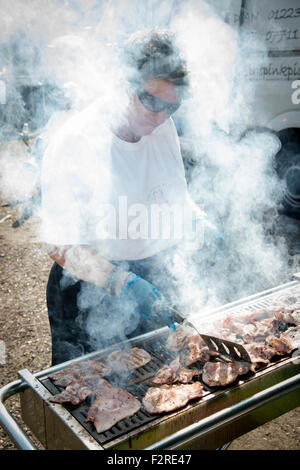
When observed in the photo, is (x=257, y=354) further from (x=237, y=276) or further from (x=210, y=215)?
(x=210, y=215)

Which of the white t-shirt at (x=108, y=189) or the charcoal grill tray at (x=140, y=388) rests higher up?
the white t-shirt at (x=108, y=189)

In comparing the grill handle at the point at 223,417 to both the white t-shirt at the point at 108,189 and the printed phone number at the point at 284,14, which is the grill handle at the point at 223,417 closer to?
the white t-shirt at the point at 108,189

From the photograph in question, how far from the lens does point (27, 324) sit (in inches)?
175

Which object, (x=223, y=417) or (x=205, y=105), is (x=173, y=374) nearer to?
(x=223, y=417)

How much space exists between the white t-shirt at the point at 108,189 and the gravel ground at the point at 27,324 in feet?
5.50

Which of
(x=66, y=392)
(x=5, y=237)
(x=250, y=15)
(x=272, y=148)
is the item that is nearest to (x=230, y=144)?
(x=272, y=148)

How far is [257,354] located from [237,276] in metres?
3.19

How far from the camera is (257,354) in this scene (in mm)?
2162

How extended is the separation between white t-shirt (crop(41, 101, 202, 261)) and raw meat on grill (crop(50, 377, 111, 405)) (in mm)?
736

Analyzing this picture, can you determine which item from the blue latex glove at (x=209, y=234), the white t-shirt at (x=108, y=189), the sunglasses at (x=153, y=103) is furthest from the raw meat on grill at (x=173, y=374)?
the sunglasses at (x=153, y=103)

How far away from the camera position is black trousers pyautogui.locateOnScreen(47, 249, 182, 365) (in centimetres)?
245

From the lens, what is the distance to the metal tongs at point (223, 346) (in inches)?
80.3

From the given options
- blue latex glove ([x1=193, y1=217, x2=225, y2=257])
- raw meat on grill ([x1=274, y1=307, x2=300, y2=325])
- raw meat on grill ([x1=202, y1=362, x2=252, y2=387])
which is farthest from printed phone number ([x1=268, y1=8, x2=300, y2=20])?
raw meat on grill ([x1=202, y1=362, x2=252, y2=387])

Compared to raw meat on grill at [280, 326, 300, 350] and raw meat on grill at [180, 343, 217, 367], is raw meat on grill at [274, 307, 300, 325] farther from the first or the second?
raw meat on grill at [180, 343, 217, 367]
